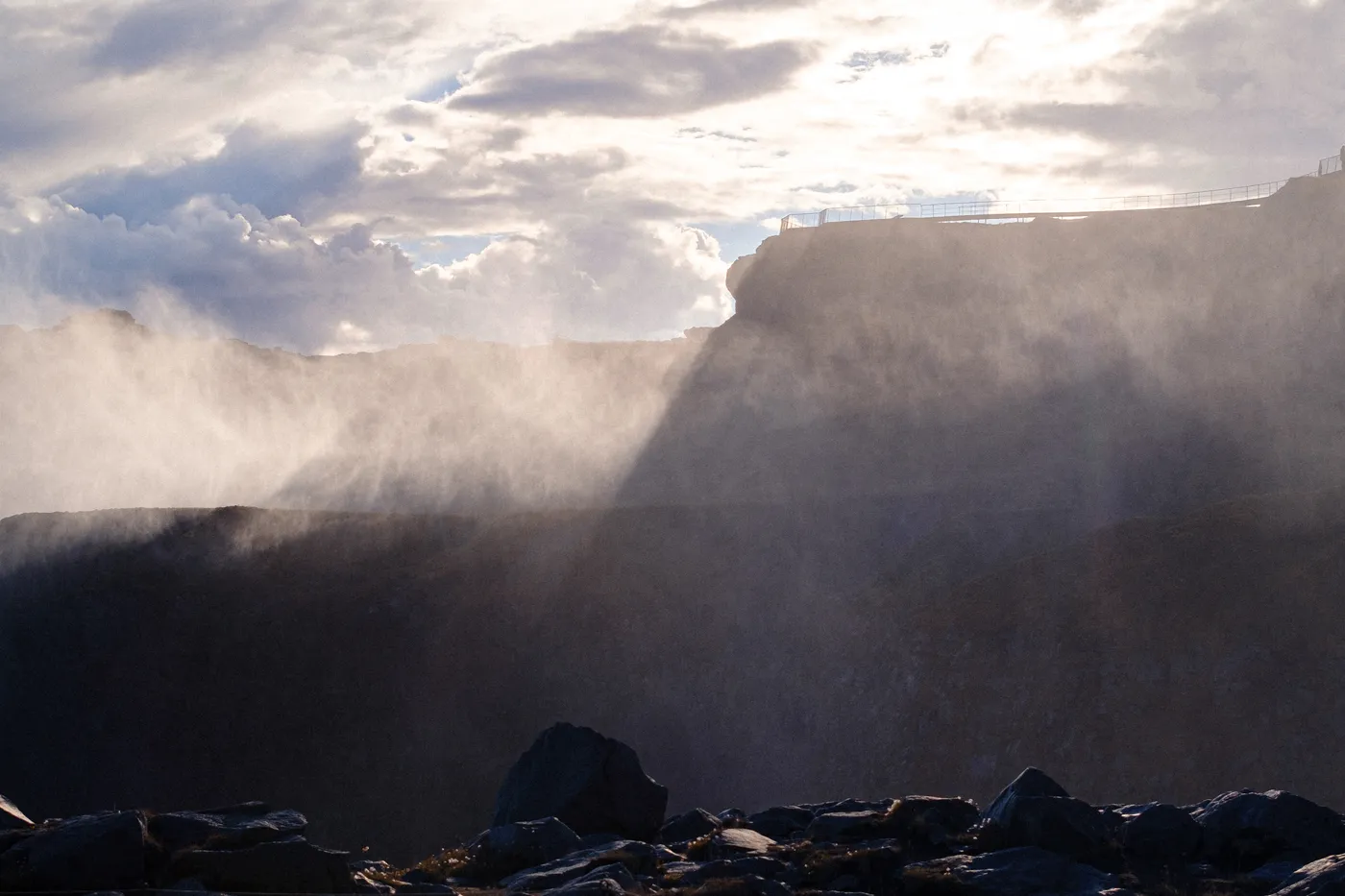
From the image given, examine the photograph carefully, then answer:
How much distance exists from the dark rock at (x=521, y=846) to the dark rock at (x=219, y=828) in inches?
102

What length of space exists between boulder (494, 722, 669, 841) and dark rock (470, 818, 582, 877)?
2.41 meters

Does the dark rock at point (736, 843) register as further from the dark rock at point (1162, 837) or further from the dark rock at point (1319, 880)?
the dark rock at point (1319, 880)

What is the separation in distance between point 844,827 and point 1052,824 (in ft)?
9.80

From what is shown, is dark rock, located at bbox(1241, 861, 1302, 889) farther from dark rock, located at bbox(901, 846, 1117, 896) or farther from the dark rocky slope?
the dark rocky slope

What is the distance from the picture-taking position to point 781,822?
73.1ft

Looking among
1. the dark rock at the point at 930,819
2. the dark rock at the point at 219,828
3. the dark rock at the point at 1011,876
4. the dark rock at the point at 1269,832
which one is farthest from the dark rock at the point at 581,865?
the dark rock at the point at 1269,832

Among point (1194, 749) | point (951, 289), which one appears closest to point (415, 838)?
point (1194, 749)

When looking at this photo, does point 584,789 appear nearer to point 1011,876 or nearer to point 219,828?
point 219,828

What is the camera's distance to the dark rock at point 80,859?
16844 millimetres

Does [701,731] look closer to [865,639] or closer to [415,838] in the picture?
[865,639]

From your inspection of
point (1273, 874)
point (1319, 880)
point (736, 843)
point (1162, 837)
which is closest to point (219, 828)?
point (736, 843)

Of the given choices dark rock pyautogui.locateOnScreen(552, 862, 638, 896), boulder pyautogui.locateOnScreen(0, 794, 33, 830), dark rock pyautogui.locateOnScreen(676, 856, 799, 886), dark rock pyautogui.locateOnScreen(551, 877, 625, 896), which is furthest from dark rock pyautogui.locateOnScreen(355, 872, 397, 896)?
boulder pyautogui.locateOnScreen(0, 794, 33, 830)

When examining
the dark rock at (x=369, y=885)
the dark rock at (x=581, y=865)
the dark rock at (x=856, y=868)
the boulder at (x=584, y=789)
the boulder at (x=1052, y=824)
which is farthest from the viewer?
the boulder at (x=584, y=789)

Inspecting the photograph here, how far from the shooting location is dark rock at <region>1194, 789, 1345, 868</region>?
62.4 feet
